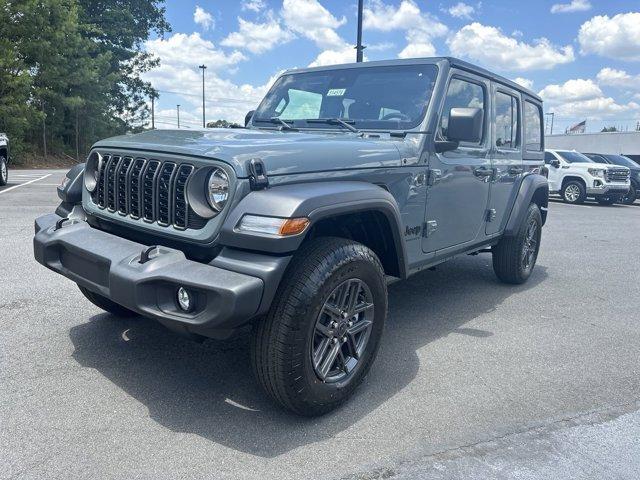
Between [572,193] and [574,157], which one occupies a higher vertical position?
[574,157]

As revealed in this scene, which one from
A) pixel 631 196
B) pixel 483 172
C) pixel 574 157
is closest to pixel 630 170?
pixel 631 196

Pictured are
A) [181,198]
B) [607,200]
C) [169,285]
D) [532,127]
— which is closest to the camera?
[169,285]

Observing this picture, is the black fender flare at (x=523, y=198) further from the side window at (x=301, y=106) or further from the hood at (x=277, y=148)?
the side window at (x=301, y=106)

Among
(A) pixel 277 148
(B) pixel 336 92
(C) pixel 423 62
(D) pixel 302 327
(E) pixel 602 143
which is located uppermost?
(E) pixel 602 143

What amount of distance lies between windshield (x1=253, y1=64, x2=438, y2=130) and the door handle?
85 cm

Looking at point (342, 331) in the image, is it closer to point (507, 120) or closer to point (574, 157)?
point (507, 120)

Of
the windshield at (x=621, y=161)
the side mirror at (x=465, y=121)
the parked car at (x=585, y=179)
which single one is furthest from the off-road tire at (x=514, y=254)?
the windshield at (x=621, y=161)

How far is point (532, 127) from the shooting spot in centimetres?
582

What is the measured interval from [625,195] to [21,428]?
19.2 m

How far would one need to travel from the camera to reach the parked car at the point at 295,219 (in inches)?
98.7

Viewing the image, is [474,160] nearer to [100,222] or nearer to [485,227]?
[485,227]

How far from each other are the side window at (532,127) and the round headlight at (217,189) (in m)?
3.95

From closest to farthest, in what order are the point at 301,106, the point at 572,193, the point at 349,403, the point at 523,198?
the point at 349,403
the point at 301,106
the point at 523,198
the point at 572,193

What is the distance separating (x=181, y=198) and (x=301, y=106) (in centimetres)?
188
